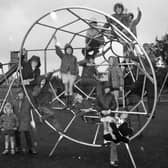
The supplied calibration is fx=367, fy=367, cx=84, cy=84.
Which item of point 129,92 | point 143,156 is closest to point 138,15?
point 129,92

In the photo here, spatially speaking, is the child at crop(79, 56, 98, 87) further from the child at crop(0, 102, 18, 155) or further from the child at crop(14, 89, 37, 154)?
the child at crop(0, 102, 18, 155)

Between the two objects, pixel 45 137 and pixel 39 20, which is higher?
pixel 39 20

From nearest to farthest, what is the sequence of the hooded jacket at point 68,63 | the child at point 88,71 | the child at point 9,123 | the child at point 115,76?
the child at point 115,76 < the hooded jacket at point 68,63 < the child at point 9,123 < the child at point 88,71

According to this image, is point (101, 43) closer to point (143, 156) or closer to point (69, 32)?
point (69, 32)

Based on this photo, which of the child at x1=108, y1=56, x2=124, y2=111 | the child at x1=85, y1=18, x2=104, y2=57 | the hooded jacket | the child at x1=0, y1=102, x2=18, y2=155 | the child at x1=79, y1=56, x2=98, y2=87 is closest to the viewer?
the child at x1=108, y1=56, x2=124, y2=111

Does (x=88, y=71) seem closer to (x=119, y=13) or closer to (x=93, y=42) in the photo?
(x=93, y=42)

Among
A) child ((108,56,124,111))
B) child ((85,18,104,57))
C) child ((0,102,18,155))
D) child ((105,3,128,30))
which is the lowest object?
child ((0,102,18,155))

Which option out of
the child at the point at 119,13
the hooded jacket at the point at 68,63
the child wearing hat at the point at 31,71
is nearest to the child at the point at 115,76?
the hooded jacket at the point at 68,63

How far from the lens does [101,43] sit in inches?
312

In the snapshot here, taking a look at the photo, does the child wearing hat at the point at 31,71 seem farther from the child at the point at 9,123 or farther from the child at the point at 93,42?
the child at the point at 93,42

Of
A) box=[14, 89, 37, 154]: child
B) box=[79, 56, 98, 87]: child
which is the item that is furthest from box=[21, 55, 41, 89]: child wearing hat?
box=[79, 56, 98, 87]: child

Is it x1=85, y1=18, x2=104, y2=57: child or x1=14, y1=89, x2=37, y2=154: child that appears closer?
x1=14, y1=89, x2=37, y2=154: child

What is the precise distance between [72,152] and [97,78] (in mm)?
1631

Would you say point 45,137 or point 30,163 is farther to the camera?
point 45,137
